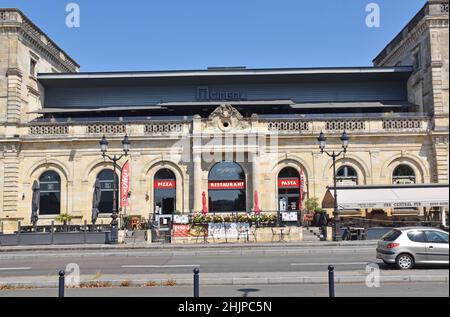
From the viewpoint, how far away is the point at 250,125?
3547 centimetres

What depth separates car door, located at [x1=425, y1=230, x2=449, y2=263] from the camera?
48.0ft

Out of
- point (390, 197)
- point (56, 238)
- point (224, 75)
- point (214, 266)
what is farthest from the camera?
point (224, 75)

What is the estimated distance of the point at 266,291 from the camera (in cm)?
1162

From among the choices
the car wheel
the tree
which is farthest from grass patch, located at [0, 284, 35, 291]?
the tree

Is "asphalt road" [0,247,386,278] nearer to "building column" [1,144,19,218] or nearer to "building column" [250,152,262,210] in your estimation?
"building column" [250,152,262,210]

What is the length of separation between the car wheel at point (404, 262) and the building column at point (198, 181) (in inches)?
819

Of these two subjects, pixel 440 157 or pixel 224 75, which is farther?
pixel 224 75

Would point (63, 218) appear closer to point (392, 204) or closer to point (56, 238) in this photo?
point (56, 238)

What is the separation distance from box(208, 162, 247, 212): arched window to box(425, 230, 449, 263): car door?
21.3m

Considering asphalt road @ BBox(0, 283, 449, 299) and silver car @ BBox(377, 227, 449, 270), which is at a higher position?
silver car @ BBox(377, 227, 449, 270)

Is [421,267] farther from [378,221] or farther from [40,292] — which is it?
[378,221]

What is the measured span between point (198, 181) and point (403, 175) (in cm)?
1528

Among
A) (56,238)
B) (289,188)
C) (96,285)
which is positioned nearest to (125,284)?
(96,285)

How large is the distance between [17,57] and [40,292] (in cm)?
2822
